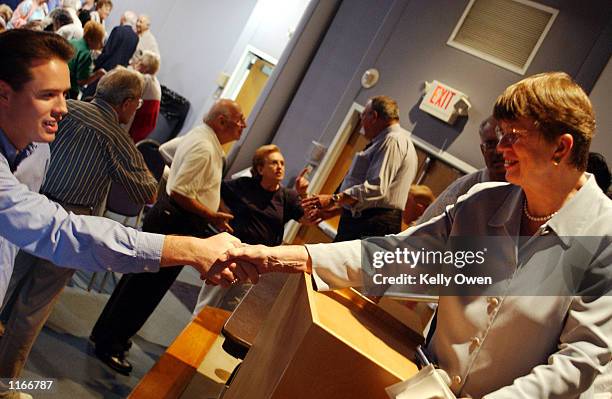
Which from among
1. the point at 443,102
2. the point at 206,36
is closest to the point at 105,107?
the point at 443,102

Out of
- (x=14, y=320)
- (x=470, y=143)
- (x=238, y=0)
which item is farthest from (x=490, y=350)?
(x=238, y=0)

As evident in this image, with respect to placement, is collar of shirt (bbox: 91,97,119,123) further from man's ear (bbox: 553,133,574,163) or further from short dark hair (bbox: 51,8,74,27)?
short dark hair (bbox: 51,8,74,27)

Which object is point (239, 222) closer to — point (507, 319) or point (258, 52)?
point (507, 319)

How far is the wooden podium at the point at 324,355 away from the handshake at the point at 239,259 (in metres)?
0.11

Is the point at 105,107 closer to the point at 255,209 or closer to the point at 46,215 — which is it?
the point at 46,215

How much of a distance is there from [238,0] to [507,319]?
33.8 feet

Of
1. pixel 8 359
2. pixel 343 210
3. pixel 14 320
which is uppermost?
pixel 343 210

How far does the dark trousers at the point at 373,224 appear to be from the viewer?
15.8ft

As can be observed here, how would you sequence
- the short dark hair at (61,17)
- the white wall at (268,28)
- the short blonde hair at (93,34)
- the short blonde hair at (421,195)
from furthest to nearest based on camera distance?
1. the white wall at (268,28)
2. the short dark hair at (61,17)
3. the short blonde hair at (93,34)
4. the short blonde hair at (421,195)

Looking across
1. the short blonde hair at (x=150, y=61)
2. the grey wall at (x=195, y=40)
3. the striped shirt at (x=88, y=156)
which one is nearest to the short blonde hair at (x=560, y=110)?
the striped shirt at (x=88, y=156)

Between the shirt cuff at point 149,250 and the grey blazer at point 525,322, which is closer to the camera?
the grey blazer at point 525,322

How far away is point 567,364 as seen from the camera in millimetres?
1379

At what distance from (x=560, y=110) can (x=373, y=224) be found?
333 centimetres

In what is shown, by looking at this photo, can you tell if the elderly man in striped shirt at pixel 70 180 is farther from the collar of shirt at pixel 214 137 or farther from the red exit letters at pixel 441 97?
the red exit letters at pixel 441 97
